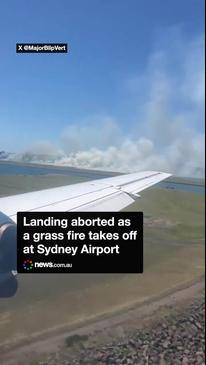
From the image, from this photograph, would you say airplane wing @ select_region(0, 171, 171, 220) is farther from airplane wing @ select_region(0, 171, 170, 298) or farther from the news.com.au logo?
the news.com.au logo

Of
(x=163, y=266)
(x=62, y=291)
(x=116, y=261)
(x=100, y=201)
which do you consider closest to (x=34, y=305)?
(x=62, y=291)

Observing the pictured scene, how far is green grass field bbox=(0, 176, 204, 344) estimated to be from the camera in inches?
318

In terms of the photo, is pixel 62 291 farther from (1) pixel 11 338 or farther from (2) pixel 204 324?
(2) pixel 204 324

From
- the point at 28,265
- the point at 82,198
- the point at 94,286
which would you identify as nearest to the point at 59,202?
the point at 82,198

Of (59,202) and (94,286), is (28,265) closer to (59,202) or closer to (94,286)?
(59,202)

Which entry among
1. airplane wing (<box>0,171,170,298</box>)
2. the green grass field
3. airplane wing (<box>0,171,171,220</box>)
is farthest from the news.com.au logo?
the green grass field

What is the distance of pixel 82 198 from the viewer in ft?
20.4

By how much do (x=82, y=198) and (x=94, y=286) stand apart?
221 inches

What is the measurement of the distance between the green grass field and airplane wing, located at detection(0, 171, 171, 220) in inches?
16.8

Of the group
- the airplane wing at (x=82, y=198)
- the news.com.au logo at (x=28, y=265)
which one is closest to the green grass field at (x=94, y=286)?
the airplane wing at (x=82, y=198)

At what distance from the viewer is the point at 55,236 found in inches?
169

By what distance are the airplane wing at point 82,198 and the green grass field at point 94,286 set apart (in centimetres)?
43

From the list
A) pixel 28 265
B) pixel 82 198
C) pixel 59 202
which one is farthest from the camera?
pixel 82 198

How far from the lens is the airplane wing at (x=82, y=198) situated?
527 cm
